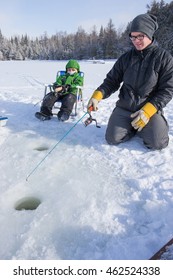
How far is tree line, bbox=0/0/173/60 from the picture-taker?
39.0 meters

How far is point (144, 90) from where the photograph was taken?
11.5 feet

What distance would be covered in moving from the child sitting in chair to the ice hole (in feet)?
7.55

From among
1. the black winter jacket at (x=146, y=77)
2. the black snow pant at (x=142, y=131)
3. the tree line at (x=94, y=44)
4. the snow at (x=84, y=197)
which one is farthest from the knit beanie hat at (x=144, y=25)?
the tree line at (x=94, y=44)

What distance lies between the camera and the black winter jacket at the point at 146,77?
132 inches

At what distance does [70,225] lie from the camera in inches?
87.2

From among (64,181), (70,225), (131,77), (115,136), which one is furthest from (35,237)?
(131,77)

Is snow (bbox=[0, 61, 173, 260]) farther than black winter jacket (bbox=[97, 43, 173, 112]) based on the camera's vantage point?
No

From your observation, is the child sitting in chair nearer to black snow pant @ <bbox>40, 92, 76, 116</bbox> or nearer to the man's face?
black snow pant @ <bbox>40, 92, 76, 116</bbox>

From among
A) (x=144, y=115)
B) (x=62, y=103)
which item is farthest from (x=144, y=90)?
(x=62, y=103)

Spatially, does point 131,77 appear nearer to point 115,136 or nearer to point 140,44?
point 140,44

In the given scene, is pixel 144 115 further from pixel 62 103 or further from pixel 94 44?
pixel 94 44

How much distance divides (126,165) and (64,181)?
2.50 ft

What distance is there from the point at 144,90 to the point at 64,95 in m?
2.01

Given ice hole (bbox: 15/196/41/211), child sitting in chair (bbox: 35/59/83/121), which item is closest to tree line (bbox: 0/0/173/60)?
child sitting in chair (bbox: 35/59/83/121)
